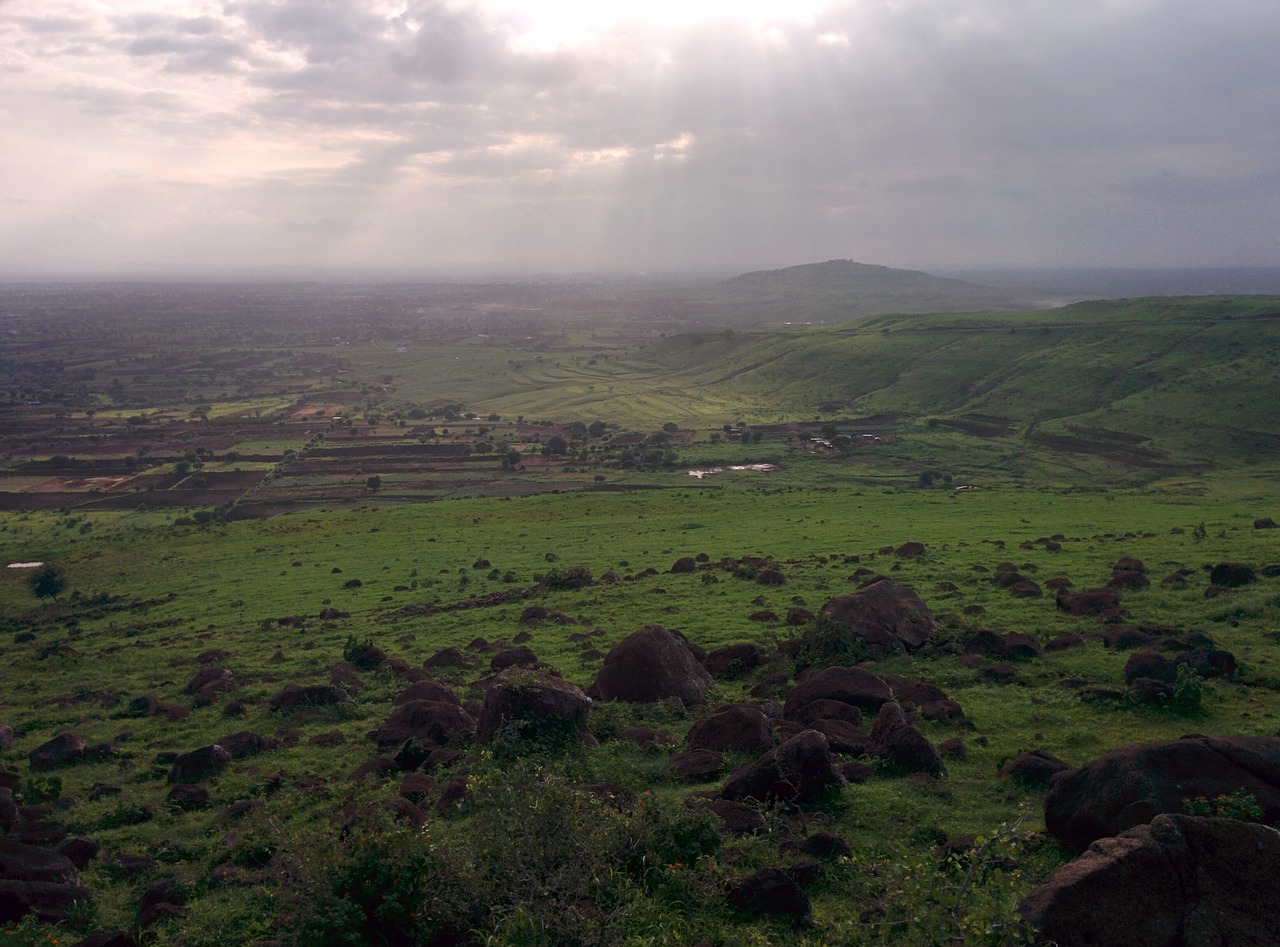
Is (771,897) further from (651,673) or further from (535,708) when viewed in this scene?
(651,673)

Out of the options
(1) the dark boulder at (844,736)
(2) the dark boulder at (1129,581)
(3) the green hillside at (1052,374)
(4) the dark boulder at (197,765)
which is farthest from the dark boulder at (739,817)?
(3) the green hillside at (1052,374)

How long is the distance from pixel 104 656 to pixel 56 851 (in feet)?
66.0

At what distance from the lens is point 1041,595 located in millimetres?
28594

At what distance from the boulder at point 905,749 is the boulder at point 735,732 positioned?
2.19 meters

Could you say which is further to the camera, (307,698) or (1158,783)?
(307,698)

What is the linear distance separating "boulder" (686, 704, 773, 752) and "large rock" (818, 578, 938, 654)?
6384 millimetres

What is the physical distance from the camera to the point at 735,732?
1742 centimetres

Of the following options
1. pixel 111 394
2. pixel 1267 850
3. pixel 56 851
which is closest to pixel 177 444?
pixel 111 394

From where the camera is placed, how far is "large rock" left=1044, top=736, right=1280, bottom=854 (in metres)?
11.4

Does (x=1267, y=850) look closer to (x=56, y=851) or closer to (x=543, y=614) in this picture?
(x=56, y=851)

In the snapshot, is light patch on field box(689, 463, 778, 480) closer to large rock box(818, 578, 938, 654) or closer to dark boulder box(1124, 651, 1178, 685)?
large rock box(818, 578, 938, 654)

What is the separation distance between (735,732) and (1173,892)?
9.33 m

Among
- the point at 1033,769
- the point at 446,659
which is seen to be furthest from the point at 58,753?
the point at 1033,769

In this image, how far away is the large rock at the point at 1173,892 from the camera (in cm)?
873
